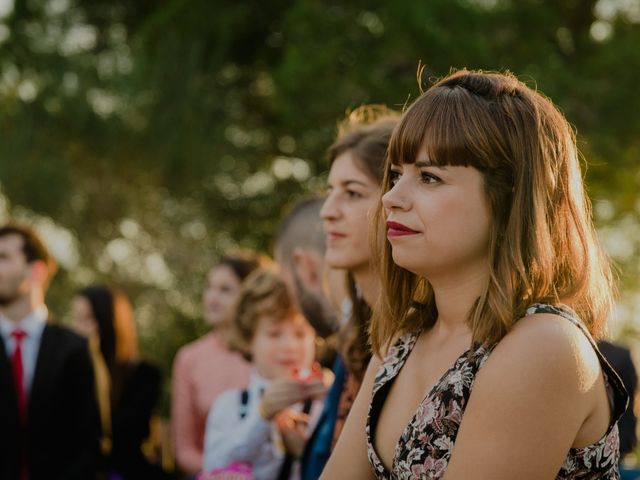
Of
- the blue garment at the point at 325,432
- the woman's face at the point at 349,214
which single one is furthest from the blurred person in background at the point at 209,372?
the woman's face at the point at 349,214

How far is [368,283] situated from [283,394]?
0.75 meters

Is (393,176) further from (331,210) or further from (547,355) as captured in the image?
(331,210)

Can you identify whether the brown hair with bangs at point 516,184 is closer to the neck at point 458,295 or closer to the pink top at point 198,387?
the neck at point 458,295

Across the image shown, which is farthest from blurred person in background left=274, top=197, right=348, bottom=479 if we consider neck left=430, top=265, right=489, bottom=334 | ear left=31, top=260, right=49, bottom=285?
ear left=31, top=260, right=49, bottom=285

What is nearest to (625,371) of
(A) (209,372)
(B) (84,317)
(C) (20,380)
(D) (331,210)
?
(D) (331,210)

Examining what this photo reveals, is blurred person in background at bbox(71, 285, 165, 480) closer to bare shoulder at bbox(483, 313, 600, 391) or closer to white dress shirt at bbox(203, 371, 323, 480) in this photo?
white dress shirt at bbox(203, 371, 323, 480)

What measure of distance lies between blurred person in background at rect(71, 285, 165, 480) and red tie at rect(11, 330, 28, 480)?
3.43 ft

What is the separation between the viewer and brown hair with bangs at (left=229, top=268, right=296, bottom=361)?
4266mm

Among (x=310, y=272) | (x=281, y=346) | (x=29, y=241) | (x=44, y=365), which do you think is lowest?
(x=44, y=365)

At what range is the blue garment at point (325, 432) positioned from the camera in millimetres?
3404

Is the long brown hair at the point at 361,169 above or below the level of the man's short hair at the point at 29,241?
above

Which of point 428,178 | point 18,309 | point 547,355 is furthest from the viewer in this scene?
point 18,309

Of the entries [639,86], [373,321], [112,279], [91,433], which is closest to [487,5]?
[639,86]

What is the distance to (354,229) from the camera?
3.14 meters
